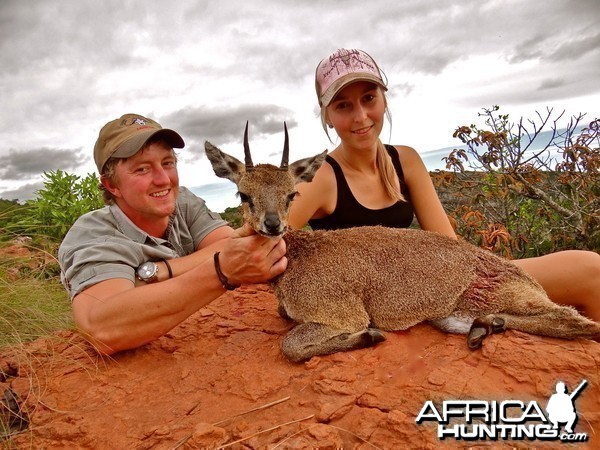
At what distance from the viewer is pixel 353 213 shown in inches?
271

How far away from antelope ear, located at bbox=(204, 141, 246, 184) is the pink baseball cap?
1486 mm

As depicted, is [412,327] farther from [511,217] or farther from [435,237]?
[511,217]

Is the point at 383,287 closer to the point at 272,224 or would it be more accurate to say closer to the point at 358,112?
Answer: the point at 272,224

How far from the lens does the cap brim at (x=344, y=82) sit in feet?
19.9

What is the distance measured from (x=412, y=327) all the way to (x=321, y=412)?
168 cm

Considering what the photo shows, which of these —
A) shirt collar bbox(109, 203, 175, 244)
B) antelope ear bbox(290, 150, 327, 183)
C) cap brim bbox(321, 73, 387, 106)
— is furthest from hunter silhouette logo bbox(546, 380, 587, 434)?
shirt collar bbox(109, 203, 175, 244)

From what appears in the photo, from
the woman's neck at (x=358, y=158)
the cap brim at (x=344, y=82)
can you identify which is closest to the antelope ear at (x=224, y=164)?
the cap brim at (x=344, y=82)

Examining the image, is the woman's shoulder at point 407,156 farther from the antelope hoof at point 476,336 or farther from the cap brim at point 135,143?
the cap brim at point 135,143

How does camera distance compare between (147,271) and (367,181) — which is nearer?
(147,271)

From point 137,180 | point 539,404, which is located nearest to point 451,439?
point 539,404

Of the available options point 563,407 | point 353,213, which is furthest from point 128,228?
point 563,407

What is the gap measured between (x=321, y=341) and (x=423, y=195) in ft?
11.3

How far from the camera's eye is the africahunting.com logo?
142 inches

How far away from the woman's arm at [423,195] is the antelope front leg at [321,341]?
283 cm
